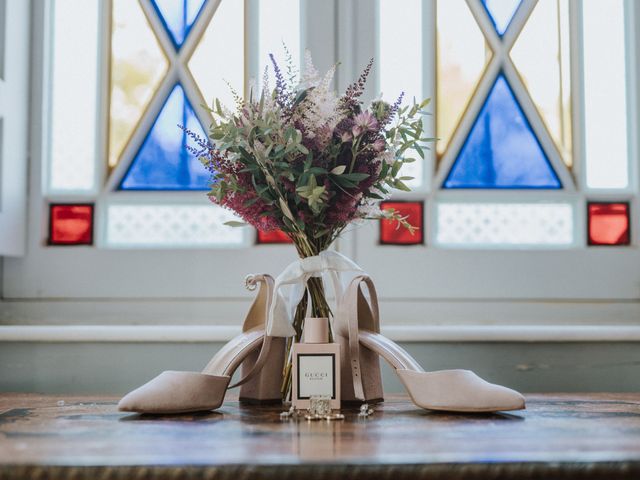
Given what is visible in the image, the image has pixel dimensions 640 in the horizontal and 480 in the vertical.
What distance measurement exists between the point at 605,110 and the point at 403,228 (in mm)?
556

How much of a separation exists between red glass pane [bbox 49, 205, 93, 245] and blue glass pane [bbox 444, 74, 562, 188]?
0.84 m

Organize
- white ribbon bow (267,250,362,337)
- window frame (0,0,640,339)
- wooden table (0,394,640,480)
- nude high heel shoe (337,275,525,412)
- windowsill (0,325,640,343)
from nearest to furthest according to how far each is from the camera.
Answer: wooden table (0,394,640,480) → nude high heel shoe (337,275,525,412) → white ribbon bow (267,250,362,337) → windowsill (0,325,640,343) → window frame (0,0,640,339)

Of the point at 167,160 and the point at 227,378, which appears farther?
the point at 167,160

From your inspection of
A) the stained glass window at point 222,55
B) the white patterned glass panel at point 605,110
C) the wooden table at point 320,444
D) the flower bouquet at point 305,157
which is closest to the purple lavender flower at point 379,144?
the flower bouquet at point 305,157

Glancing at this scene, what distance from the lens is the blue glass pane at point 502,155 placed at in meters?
1.67

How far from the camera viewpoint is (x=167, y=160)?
1677mm

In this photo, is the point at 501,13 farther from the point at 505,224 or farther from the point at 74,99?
the point at 74,99

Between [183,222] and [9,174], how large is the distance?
1.28 feet

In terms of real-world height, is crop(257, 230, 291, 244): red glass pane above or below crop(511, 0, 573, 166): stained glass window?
below

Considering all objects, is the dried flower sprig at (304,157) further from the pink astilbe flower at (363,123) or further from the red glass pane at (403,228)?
the red glass pane at (403,228)

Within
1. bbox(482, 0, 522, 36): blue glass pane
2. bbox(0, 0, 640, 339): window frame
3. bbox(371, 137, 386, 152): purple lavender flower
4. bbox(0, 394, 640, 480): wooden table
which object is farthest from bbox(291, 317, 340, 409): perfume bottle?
bbox(482, 0, 522, 36): blue glass pane

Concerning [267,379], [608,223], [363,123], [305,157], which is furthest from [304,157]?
[608,223]

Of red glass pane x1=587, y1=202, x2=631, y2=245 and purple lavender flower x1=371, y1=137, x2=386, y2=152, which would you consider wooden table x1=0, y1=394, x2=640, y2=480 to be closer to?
purple lavender flower x1=371, y1=137, x2=386, y2=152

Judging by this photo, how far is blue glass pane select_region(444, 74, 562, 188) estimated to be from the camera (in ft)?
5.49
